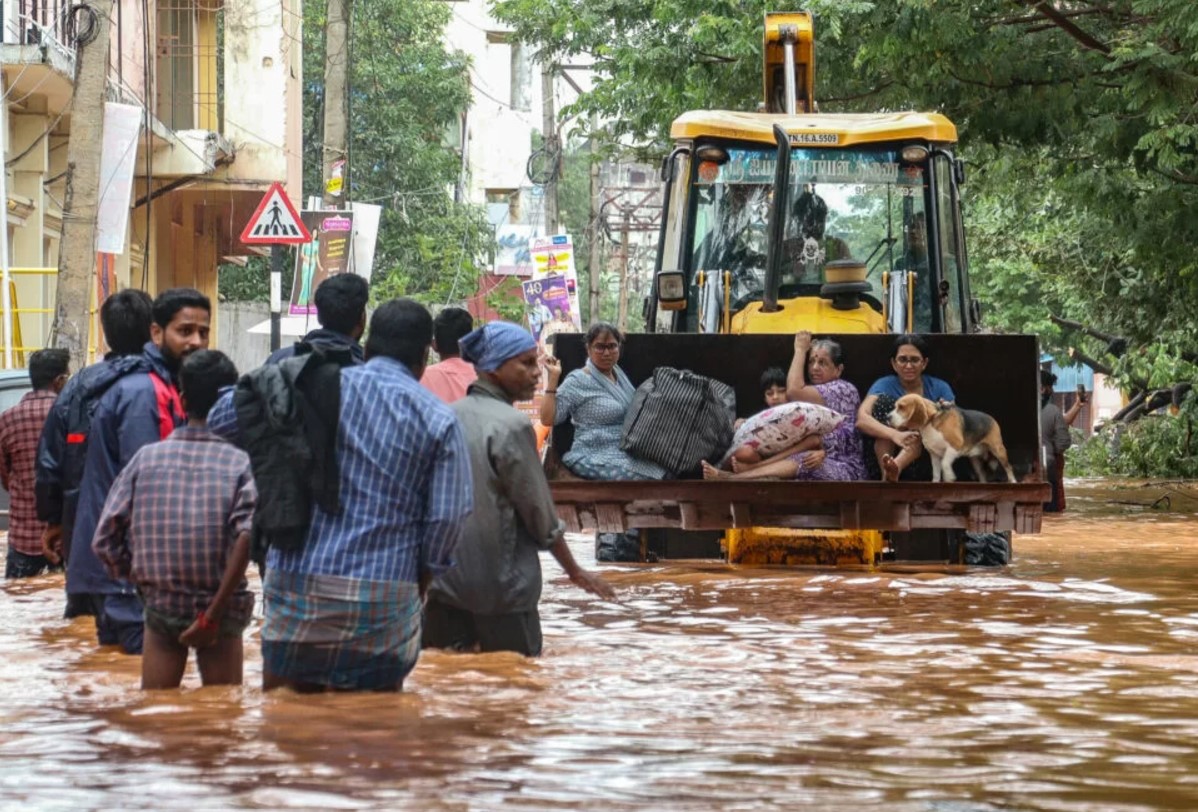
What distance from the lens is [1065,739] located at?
6488mm

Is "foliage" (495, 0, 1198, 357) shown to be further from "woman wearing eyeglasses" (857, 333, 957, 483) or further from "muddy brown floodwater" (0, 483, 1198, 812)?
"muddy brown floodwater" (0, 483, 1198, 812)

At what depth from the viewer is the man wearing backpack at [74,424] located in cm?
816

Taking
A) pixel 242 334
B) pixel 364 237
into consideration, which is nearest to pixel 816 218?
pixel 364 237

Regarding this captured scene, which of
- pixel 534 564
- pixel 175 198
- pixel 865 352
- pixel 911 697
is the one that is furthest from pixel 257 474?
pixel 175 198

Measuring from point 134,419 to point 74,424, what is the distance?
3.43 ft

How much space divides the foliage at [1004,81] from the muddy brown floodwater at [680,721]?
6343mm

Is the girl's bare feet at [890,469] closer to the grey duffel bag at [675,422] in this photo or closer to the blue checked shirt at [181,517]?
the grey duffel bag at [675,422]

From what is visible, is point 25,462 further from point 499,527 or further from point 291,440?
point 291,440

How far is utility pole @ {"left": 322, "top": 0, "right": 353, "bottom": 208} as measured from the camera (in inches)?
862

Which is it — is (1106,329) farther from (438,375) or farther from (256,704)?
(256,704)

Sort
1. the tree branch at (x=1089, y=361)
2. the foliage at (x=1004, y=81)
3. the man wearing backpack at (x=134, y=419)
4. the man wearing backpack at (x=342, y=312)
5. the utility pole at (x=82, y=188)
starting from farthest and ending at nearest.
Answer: the tree branch at (x=1089, y=361)
the utility pole at (x=82, y=188)
the foliage at (x=1004, y=81)
the man wearing backpack at (x=134, y=419)
the man wearing backpack at (x=342, y=312)

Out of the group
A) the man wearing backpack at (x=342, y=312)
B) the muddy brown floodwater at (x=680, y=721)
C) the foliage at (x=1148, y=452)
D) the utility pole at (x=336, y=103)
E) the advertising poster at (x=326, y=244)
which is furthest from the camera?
the foliage at (x=1148, y=452)

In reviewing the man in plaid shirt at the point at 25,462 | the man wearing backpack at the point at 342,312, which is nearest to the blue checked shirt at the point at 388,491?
the man wearing backpack at the point at 342,312

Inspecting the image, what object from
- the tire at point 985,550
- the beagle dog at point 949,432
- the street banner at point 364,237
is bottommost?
the tire at point 985,550
